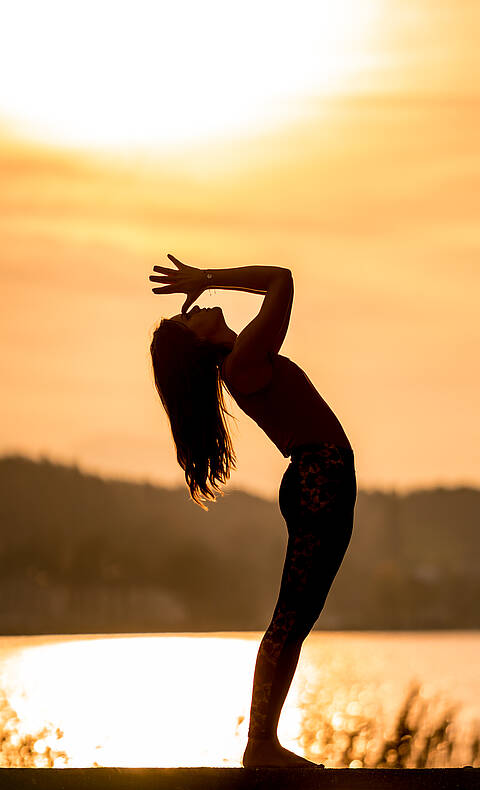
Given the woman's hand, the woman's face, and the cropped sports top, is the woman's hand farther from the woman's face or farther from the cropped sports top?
the cropped sports top

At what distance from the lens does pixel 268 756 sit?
18.5 feet

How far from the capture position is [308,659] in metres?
95.8

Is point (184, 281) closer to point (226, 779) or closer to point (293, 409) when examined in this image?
point (293, 409)

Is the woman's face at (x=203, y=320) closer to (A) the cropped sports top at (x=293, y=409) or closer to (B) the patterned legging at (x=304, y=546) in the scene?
(A) the cropped sports top at (x=293, y=409)

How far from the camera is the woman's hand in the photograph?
5.94 metres

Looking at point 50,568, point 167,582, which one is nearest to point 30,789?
point 50,568

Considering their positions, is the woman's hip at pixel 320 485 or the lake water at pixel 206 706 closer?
the woman's hip at pixel 320 485

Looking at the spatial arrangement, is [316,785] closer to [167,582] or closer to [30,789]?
[30,789]

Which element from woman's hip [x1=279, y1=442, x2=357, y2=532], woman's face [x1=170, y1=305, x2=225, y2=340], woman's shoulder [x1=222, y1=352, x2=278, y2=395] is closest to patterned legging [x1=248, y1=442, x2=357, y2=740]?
woman's hip [x1=279, y1=442, x2=357, y2=532]

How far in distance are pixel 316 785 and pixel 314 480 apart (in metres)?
1.35

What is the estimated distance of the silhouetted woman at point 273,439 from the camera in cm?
555

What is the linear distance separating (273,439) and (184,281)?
915 mm

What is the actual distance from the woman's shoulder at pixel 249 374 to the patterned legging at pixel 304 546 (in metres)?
0.36

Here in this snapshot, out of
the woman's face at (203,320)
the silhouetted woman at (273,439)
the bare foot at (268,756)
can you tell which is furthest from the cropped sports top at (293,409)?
the bare foot at (268,756)
